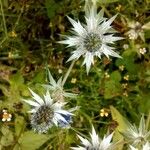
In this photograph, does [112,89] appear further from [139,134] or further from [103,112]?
[139,134]

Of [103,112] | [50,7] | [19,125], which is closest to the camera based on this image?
[19,125]

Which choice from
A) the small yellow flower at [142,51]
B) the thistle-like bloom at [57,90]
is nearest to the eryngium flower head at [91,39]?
the thistle-like bloom at [57,90]

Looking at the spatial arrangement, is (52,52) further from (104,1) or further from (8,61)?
(104,1)

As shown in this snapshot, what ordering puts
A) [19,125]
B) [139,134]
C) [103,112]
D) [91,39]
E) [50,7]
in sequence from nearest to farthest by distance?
[139,134] < [91,39] < [19,125] < [103,112] < [50,7]

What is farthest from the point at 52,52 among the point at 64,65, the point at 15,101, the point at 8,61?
the point at 15,101

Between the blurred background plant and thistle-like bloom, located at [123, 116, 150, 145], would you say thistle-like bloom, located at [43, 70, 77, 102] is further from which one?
thistle-like bloom, located at [123, 116, 150, 145]

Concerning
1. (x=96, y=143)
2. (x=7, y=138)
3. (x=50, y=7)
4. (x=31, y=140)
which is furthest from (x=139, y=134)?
(x=50, y=7)

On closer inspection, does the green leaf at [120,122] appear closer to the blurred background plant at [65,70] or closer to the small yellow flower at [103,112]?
the blurred background plant at [65,70]
